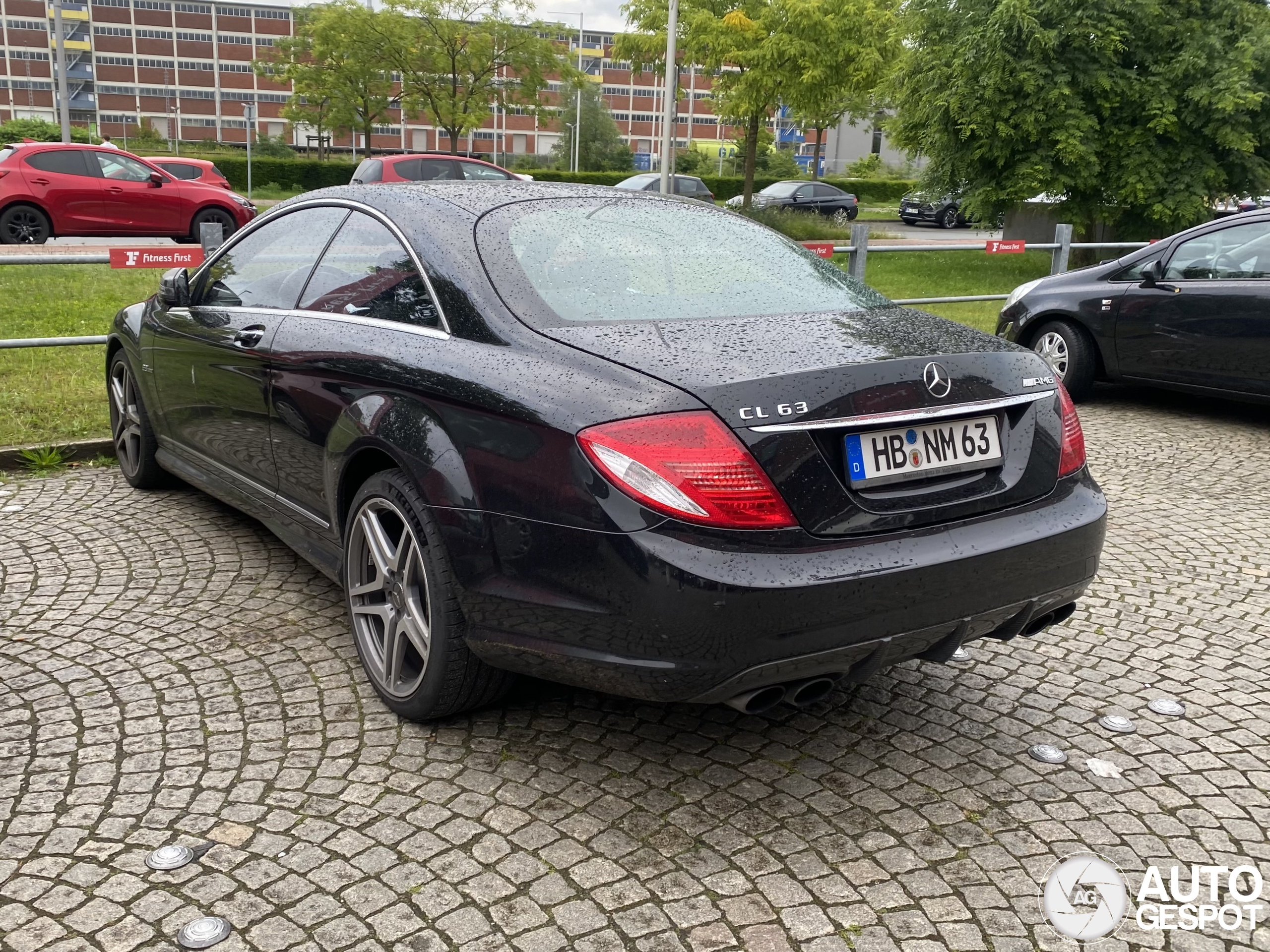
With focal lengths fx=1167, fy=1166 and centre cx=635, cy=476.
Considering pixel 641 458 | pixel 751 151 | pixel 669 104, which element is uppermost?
pixel 669 104

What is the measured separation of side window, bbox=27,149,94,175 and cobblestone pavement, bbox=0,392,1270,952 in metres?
15.3

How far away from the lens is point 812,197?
35281mm

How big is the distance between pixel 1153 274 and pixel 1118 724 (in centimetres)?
545

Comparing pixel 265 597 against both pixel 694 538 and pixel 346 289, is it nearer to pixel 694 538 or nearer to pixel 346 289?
pixel 346 289

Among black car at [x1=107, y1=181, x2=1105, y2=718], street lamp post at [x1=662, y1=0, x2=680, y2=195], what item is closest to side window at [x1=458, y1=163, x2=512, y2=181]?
street lamp post at [x1=662, y1=0, x2=680, y2=195]

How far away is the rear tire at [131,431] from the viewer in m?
5.49

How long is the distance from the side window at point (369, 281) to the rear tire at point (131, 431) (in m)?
1.91

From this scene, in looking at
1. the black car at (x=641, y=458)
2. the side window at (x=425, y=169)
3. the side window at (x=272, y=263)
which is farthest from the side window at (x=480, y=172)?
the black car at (x=641, y=458)

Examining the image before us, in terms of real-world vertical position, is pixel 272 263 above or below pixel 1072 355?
above

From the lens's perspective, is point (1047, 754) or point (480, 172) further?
point (480, 172)

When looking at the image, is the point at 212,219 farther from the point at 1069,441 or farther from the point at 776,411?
the point at 776,411

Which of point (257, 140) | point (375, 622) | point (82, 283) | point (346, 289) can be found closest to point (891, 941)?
point (375, 622)

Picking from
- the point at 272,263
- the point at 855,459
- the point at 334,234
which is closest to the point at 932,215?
the point at 272,263

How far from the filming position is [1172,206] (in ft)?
57.7
